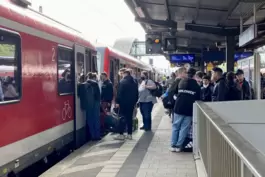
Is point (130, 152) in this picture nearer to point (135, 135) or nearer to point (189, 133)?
point (189, 133)

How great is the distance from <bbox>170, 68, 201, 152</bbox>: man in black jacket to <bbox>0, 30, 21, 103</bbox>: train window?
349 centimetres

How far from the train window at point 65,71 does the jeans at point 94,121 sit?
3.68 ft

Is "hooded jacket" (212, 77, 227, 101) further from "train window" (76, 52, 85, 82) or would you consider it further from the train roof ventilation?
the train roof ventilation

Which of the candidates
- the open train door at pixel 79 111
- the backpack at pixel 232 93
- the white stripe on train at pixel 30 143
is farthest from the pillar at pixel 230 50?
the white stripe on train at pixel 30 143

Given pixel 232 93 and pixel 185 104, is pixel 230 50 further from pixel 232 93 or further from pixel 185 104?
pixel 185 104

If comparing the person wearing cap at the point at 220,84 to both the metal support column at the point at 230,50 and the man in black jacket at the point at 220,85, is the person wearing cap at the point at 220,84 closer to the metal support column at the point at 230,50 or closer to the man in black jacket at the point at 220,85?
the man in black jacket at the point at 220,85

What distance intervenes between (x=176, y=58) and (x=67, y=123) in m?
16.0

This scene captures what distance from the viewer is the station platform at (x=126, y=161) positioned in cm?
687

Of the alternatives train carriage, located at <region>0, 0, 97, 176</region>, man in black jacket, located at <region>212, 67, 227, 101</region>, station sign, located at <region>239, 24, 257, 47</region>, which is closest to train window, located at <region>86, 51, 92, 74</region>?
train carriage, located at <region>0, 0, 97, 176</region>

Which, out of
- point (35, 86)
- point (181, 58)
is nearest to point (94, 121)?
point (35, 86)

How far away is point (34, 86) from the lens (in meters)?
6.72

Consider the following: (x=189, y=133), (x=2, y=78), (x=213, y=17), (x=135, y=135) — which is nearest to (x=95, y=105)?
(x=135, y=135)

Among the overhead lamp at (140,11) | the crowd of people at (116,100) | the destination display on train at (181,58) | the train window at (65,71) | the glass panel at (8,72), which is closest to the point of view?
the glass panel at (8,72)

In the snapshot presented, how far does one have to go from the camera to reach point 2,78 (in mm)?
5574
